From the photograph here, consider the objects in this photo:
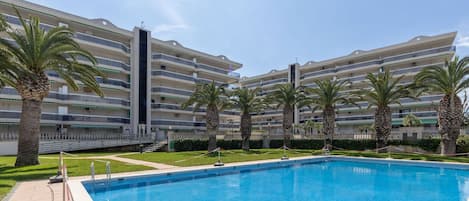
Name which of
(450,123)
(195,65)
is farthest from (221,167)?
(195,65)

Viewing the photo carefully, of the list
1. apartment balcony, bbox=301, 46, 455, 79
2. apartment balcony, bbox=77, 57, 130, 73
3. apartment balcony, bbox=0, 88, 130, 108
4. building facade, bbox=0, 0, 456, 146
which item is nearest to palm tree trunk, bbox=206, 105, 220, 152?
building facade, bbox=0, 0, 456, 146

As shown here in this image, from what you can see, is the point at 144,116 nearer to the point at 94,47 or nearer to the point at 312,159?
the point at 94,47

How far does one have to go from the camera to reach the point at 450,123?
93.9 feet

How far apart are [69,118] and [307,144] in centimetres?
3078

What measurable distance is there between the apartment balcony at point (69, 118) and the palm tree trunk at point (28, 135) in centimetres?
2049

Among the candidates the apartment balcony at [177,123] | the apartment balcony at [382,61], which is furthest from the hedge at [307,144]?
the apartment balcony at [382,61]

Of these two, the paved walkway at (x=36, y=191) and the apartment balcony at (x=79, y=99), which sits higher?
the apartment balcony at (x=79, y=99)

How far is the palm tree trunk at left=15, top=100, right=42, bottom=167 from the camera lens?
18875mm

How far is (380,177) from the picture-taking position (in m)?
18.7

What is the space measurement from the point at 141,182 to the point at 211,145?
65.2ft

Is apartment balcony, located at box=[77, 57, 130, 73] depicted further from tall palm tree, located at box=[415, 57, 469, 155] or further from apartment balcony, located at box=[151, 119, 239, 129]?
tall palm tree, located at box=[415, 57, 469, 155]

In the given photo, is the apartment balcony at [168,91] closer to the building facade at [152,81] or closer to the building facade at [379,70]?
the building facade at [152,81]

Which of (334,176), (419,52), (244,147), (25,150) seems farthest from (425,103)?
(25,150)

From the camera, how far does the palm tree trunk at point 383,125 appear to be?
108 ft
